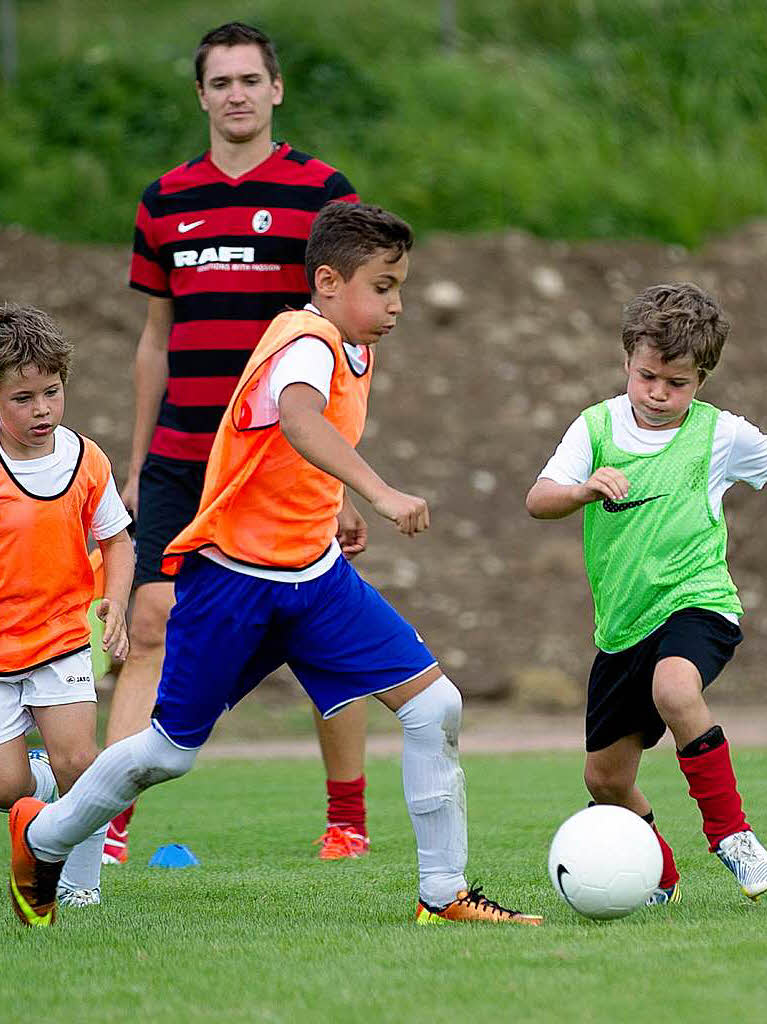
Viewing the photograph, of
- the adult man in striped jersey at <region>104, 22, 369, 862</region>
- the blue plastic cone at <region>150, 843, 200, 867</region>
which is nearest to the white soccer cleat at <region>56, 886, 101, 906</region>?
the blue plastic cone at <region>150, 843, 200, 867</region>

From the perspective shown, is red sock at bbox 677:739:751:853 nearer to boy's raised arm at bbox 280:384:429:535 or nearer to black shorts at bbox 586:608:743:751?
black shorts at bbox 586:608:743:751

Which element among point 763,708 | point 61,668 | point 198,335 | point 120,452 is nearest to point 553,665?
point 763,708

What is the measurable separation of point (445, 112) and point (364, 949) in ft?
43.4

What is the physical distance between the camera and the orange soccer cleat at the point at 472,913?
4438mm

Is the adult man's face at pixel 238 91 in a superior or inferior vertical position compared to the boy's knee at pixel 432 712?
superior

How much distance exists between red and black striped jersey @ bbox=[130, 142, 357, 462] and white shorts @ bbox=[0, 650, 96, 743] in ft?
4.46

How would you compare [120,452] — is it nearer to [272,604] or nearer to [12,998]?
[272,604]

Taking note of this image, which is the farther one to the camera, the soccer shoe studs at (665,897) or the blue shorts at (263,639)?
the soccer shoe studs at (665,897)

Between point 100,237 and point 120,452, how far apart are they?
2.44 meters

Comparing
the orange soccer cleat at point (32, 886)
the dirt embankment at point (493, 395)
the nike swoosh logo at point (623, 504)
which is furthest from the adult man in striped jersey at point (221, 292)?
the dirt embankment at point (493, 395)

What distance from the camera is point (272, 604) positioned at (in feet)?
14.9

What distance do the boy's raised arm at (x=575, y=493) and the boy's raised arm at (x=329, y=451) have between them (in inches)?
20.8

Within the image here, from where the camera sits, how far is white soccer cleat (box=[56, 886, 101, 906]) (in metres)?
5.12

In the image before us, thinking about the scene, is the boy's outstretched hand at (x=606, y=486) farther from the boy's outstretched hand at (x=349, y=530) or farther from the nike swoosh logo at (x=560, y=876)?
the boy's outstretched hand at (x=349, y=530)
